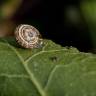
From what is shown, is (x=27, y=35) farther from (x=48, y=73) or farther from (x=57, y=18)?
(x=57, y=18)

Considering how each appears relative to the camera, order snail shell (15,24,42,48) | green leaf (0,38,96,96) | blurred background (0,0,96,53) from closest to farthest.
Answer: green leaf (0,38,96,96) → snail shell (15,24,42,48) → blurred background (0,0,96,53)

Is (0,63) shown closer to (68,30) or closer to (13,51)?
(13,51)

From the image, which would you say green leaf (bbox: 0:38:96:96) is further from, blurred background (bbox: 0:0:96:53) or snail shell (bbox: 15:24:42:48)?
blurred background (bbox: 0:0:96:53)

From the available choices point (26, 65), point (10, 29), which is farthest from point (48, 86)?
point (10, 29)

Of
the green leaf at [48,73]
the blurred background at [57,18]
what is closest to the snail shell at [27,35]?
the green leaf at [48,73]

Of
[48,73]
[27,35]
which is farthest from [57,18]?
[48,73]

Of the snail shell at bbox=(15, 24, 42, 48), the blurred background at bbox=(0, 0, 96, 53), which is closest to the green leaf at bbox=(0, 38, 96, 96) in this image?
the snail shell at bbox=(15, 24, 42, 48)
